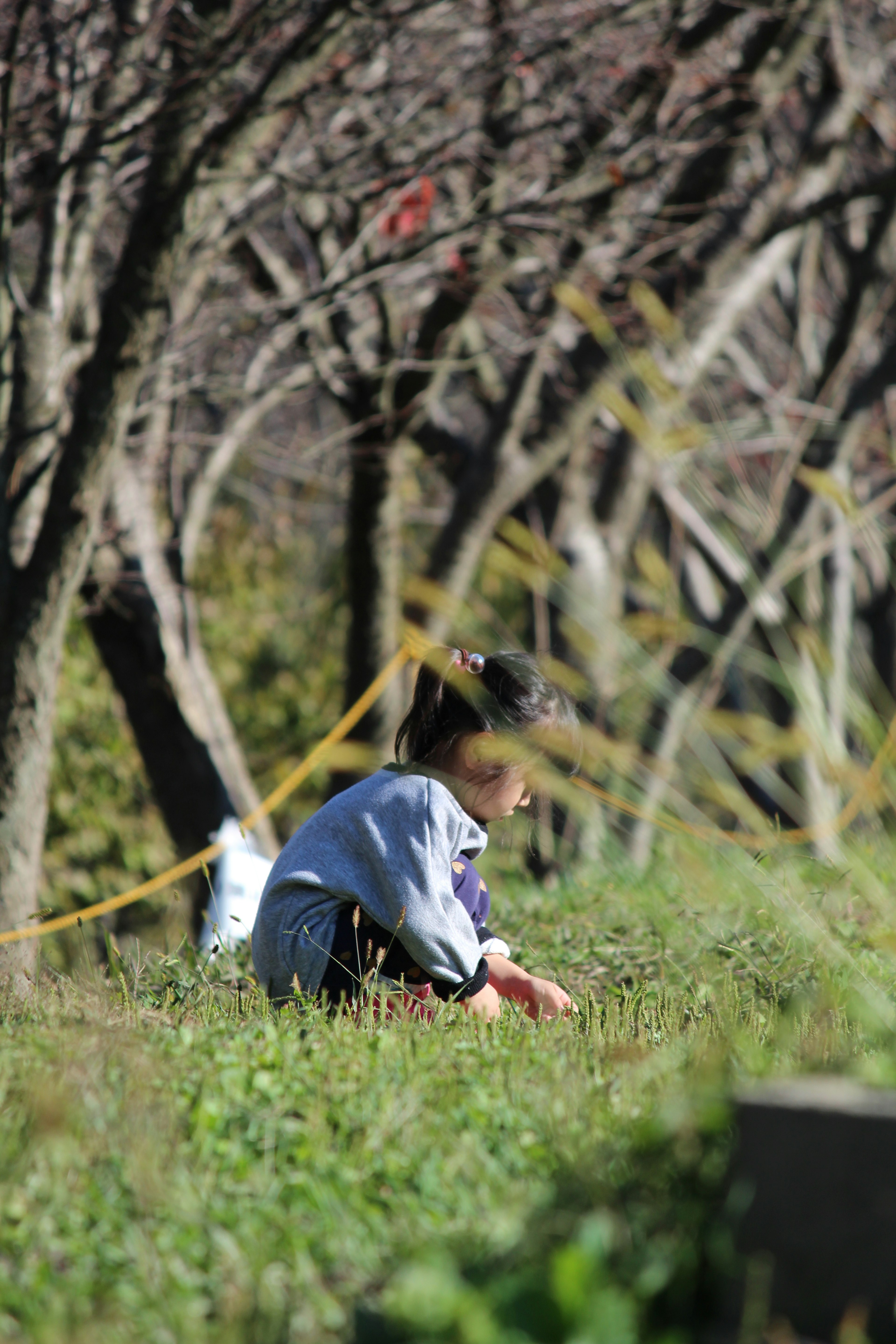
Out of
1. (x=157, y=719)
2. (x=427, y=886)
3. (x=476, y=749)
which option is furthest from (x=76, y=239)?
(x=427, y=886)

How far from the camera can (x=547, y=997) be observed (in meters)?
2.94

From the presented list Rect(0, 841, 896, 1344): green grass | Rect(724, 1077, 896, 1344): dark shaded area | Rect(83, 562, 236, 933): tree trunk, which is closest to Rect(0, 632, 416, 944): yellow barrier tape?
Rect(83, 562, 236, 933): tree trunk

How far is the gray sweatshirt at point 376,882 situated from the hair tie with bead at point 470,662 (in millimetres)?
277

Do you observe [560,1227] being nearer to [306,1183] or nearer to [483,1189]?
[483,1189]

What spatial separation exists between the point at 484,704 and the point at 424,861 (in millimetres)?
431

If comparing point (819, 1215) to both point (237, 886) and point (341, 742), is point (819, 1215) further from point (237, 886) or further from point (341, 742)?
point (341, 742)

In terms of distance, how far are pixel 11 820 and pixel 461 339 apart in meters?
3.92

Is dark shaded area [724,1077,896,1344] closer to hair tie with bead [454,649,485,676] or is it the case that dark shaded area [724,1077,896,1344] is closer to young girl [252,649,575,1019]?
young girl [252,649,575,1019]

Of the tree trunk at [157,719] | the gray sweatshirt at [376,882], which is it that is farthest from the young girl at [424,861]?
the tree trunk at [157,719]

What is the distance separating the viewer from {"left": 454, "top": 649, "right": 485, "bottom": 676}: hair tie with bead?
9.98ft

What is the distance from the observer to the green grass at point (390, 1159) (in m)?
1.42

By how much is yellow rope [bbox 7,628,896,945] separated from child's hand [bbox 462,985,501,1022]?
1.70 ft

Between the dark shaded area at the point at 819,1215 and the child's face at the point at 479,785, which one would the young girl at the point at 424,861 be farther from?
the dark shaded area at the point at 819,1215

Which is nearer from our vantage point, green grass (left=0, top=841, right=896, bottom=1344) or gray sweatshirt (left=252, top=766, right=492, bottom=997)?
green grass (left=0, top=841, right=896, bottom=1344)
